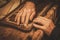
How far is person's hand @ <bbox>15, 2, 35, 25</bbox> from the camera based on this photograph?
1124mm

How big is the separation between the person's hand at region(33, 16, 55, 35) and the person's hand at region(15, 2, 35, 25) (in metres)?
0.05

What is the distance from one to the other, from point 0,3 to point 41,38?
48cm

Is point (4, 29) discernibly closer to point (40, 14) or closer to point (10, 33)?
point (10, 33)

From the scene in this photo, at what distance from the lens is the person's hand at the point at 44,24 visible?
1080mm

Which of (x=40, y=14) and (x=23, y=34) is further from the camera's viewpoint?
(x=40, y=14)

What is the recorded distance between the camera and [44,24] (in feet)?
3.60

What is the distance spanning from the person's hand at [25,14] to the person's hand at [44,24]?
0.16 feet

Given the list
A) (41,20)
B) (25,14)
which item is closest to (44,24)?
(41,20)

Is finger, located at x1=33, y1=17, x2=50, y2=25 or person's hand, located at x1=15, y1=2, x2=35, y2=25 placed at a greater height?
person's hand, located at x1=15, y1=2, x2=35, y2=25

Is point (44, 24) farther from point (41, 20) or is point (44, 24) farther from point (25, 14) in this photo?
point (25, 14)

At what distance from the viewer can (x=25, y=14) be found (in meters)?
1.17

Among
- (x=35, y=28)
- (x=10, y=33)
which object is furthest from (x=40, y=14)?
(x=10, y=33)

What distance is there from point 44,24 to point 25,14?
15 cm

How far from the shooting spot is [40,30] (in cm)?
106
